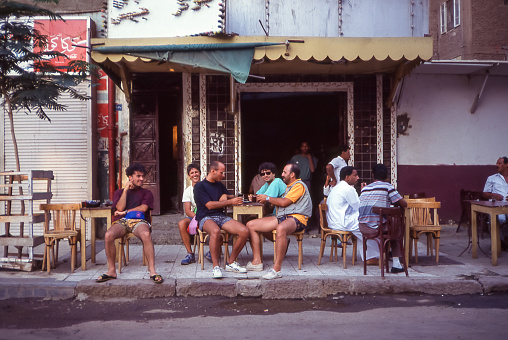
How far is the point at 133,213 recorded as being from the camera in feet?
22.5

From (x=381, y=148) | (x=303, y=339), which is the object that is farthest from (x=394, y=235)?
(x=381, y=148)

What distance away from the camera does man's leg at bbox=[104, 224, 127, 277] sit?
629 centimetres

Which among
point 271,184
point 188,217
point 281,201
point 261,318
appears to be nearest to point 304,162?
point 271,184

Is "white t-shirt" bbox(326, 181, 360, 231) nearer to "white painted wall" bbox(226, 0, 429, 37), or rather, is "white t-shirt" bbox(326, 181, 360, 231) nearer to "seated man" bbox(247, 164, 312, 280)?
"seated man" bbox(247, 164, 312, 280)

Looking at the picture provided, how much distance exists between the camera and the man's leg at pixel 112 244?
6.29 metres

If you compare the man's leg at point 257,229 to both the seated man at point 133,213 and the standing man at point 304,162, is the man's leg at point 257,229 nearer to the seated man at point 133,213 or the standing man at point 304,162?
the seated man at point 133,213

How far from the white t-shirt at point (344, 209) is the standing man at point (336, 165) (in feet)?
6.94

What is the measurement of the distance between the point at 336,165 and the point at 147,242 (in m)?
4.26

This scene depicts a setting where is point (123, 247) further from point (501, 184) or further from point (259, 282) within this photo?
point (501, 184)

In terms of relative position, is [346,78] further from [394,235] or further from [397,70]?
[394,235]

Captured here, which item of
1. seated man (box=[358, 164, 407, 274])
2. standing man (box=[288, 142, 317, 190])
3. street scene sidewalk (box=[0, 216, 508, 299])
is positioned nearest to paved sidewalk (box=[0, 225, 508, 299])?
street scene sidewalk (box=[0, 216, 508, 299])

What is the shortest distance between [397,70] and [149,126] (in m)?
5.04

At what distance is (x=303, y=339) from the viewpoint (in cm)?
441

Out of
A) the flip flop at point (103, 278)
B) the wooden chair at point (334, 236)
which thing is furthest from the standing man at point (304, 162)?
the flip flop at point (103, 278)
